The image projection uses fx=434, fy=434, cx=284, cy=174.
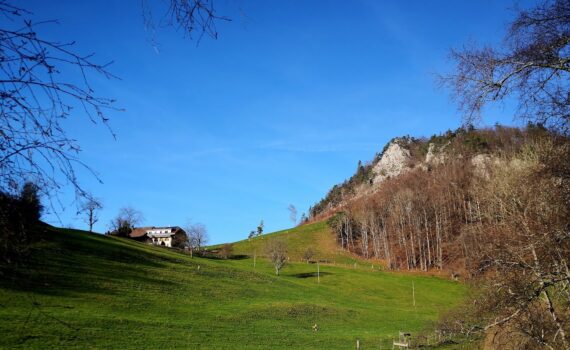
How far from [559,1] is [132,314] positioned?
3376cm

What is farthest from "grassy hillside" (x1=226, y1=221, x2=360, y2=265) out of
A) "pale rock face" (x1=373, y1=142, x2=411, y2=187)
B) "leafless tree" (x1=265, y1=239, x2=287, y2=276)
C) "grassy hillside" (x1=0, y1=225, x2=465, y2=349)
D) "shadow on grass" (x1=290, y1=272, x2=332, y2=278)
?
"pale rock face" (x1=373, y1=142, x2=411, y2=187)

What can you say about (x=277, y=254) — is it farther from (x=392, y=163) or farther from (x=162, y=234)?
(x=392, y=163)

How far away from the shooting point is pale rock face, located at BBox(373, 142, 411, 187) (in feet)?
547

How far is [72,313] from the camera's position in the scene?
2891 cm

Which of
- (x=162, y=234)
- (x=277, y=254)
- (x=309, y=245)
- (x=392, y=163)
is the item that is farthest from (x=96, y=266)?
(x=392, y=163)

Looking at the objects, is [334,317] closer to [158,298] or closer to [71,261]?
[158,298]

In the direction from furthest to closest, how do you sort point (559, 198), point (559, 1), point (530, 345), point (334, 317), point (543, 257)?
point (334, 317) < point (530, 345) < point (543, 257) < point (559, 198) < point (559, 1)

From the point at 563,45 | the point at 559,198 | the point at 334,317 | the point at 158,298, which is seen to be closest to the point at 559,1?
the point at 563,45

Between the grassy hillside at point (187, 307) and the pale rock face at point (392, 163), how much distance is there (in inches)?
3916

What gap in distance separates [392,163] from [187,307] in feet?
487

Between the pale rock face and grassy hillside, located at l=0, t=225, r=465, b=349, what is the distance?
99.5 m

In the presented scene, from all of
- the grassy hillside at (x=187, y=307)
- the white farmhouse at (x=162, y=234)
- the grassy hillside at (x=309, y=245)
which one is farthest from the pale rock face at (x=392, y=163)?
the grassy hillside at (x=187, y=307)

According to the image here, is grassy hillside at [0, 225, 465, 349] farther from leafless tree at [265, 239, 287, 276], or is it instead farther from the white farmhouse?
the white farmhouse

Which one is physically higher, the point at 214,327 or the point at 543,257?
the point at 543,257
